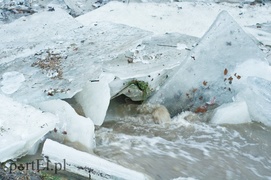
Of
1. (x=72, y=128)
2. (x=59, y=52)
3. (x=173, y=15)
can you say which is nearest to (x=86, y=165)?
(x=72, y=128)

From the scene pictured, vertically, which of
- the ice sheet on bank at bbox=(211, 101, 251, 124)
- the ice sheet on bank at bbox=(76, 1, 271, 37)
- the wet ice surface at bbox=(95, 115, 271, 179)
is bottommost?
the wet ice surface at bbox=(95, 115, 271, 179)

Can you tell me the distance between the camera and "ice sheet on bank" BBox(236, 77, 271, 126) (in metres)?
4.40

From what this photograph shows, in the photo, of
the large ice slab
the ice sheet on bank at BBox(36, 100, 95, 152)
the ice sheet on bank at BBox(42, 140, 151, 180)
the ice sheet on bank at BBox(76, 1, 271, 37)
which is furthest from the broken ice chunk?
the ice sheet on bank at BBox(76, 1, 271, 37)

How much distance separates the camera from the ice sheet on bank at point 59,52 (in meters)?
4.07

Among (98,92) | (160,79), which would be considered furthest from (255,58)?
(98,92)

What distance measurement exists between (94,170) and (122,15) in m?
3.53

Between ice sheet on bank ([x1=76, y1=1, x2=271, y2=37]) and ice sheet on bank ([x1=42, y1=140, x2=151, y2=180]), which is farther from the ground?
ice sheet on bank ([x1=76, y1=1, x2=271, y2=37])

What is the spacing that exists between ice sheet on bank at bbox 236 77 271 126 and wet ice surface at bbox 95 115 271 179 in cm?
9

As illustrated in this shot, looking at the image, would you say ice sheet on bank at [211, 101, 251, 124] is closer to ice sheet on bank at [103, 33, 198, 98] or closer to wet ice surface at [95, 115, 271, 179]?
wet ice surface at [95, 115, 271, 179]

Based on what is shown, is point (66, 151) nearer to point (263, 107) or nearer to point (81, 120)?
point (81, 120)

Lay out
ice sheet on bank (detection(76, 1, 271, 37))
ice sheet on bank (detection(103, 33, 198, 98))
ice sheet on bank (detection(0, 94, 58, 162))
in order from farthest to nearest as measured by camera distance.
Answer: ice sheet on bank (detection(76, 1, 271, 37)), ice sheet on bank (detection(103, 33, 198, 98)), ice sheet on bank (detection(0, 94, 58, 162))

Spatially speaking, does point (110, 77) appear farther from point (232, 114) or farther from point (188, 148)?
point (232, 114)

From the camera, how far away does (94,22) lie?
18.3 ft

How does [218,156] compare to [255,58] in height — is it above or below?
below
